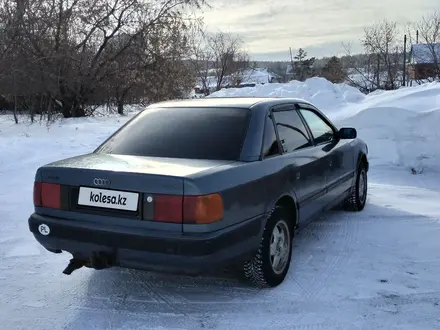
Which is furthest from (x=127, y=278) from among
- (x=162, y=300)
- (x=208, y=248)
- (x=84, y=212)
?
(x=208, y=248)

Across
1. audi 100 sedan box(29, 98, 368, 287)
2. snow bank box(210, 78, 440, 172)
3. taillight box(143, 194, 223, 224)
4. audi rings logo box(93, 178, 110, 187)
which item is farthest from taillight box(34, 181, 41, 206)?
snow bank box(210, 78, 440, 172)

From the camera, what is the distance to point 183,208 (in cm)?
290

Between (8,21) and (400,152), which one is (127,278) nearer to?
(400,152)

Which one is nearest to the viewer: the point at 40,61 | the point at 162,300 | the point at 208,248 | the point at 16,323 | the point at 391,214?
the point at 208,248

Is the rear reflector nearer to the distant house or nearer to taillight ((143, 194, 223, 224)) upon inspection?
taillight ((143, 194, 223, 224))

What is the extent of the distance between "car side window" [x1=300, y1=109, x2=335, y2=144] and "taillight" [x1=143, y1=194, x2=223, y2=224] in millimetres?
2032

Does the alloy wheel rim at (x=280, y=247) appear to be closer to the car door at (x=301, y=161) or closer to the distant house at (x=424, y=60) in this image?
the car door at (x=301, y=161)

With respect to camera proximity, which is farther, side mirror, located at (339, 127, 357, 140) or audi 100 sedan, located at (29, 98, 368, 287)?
side mirror, located at (339, 127, 357, 140)

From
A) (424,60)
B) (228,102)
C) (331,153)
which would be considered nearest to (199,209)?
(228,102)

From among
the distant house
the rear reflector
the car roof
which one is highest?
the distant house

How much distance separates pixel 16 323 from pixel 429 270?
324 centimetres

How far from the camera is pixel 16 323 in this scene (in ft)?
10.2

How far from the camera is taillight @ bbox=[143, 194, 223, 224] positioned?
289cm

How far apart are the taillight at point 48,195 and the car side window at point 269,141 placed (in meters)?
1.53
